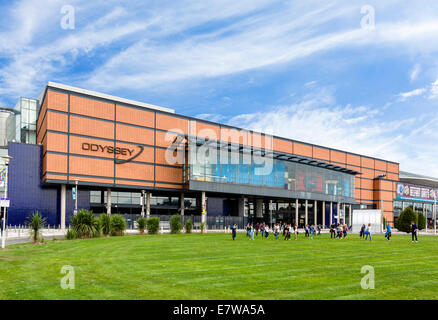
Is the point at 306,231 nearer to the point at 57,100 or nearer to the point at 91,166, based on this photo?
the point at 91,166

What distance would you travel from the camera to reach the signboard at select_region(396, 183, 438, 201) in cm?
10862

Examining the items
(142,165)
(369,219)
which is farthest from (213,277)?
(369,219)

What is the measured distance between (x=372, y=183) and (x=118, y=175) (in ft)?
240

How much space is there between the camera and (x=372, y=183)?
342 feet

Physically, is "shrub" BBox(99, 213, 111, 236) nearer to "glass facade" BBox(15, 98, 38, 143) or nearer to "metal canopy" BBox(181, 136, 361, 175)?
"metal canopy" BBox(181, 136, 361, 175)

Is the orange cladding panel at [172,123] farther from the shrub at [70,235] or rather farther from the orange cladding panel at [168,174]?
the shrub at [70,235]

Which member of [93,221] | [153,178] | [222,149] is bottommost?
[93,221]

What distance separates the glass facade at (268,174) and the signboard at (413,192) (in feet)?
89.1

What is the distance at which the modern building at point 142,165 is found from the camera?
5484cm

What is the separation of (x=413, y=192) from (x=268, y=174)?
64.5 meters

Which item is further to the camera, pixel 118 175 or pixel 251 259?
pixel 118 175

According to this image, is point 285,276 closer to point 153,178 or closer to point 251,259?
point 251,259

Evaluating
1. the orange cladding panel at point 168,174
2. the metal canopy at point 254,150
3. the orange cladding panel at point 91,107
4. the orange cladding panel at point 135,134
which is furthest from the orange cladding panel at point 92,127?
the metal canopy at point 254,150
